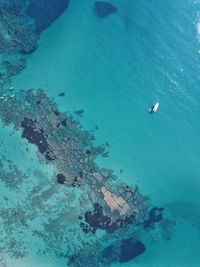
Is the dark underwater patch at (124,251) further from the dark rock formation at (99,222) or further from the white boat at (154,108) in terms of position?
the white boat at (154,108)

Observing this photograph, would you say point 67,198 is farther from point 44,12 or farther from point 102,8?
point 102,8

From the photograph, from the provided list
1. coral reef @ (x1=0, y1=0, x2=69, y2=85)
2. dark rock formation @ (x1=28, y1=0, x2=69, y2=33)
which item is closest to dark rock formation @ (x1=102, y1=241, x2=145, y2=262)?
coral reef @ (x1=0, y1=0, x2=69, y2=85)

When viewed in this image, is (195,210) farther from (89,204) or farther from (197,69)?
(197,69)

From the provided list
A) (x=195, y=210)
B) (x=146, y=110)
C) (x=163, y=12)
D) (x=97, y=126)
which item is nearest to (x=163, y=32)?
(x=163, y=12)

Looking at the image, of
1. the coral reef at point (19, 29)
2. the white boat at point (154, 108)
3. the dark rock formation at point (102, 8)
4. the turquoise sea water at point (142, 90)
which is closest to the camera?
the coral reef at point (19, 29)

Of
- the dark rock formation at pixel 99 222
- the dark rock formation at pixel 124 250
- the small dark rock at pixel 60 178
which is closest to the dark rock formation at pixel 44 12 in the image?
the small dark rock at pixel 60 178

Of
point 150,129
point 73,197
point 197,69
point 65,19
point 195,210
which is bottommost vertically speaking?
Result: point 73,197

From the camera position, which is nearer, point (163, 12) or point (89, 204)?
point (89, 204)

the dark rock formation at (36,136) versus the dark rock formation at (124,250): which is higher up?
the dark rock formation at (36,136)
